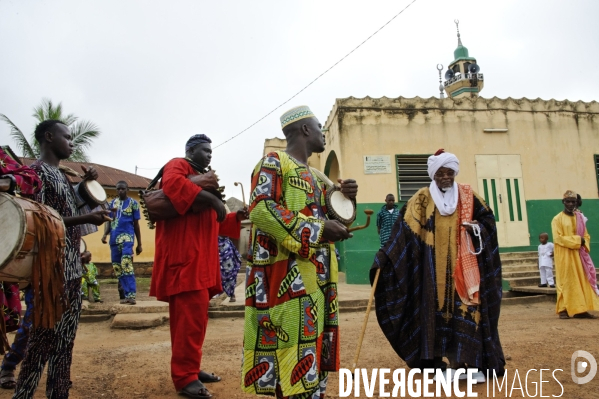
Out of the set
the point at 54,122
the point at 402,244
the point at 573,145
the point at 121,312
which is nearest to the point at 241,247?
the point at 121,312

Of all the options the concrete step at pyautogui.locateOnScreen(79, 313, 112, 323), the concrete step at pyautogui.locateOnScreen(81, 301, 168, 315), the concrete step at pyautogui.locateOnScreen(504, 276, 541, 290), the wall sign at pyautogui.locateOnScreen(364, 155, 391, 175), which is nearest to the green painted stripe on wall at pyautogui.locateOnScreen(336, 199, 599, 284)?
the wall sign at pyautogui.locateOnScreen(364, 155, 391, 175)

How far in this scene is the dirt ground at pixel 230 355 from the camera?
3.45 metres

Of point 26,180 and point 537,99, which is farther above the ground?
point 537,99

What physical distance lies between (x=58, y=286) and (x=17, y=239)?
0.40 meters

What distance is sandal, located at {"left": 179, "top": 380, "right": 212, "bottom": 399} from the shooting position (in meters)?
3.21

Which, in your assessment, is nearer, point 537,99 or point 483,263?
point 483,263

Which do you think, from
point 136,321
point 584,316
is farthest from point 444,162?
point 584,316

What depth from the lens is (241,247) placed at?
749 cm

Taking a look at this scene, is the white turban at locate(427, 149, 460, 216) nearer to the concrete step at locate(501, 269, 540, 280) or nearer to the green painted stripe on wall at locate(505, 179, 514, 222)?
the concrete step at locate(501, 269, 540, 280)

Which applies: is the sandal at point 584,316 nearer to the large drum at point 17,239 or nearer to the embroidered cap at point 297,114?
the embroidered cap at point 297,114

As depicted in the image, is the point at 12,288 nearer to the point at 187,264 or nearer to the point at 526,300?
the point at 187,264

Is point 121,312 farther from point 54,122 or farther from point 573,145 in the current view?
point 573,145

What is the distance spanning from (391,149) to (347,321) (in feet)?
19.0

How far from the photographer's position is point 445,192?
4.07 meters
